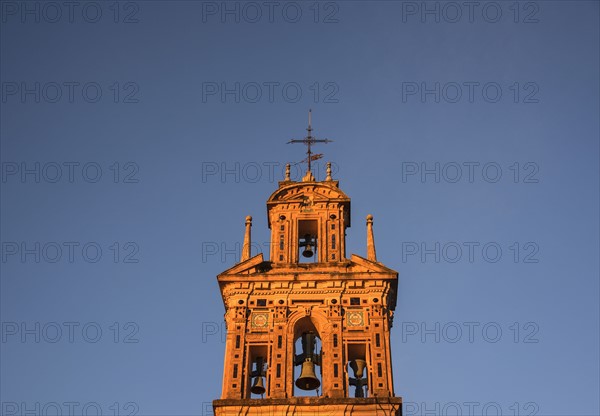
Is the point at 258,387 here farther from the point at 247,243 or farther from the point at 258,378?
the point at 247,243

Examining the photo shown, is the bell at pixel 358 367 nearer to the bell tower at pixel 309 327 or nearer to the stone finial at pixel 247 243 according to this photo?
the bell tower at pixel 309 327

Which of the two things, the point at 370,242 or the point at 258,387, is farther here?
the point at 370,242

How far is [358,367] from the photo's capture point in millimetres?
47219

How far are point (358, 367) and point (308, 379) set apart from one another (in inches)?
78.6

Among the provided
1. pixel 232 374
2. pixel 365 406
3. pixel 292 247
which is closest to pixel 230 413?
pixel 232 374

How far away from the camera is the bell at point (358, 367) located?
47.1 m

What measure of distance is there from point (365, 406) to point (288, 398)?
284 centimetres

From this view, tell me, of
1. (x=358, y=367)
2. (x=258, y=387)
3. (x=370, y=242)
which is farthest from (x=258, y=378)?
(x=370, y=242)

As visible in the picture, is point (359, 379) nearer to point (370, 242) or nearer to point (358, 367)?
point (358, 367)

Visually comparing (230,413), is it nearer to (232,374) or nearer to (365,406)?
(232,374)

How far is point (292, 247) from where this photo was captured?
50812mm

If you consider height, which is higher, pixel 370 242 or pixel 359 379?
pixel 370 242

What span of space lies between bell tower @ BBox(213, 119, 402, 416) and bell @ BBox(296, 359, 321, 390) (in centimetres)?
4

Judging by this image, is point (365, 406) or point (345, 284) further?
point (345, 284)
